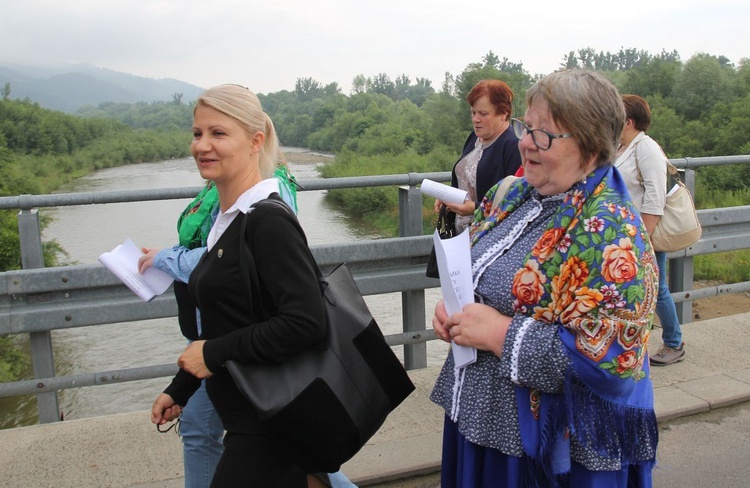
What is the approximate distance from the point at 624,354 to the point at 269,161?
48.7 inches

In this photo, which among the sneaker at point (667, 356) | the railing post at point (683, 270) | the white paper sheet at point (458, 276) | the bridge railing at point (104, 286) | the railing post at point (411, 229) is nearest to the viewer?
the white paper sheet at point (458, 276)

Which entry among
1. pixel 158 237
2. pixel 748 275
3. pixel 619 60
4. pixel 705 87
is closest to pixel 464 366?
pixel 158 237

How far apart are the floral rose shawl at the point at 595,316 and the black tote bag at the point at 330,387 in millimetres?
432

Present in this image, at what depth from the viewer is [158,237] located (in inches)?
326

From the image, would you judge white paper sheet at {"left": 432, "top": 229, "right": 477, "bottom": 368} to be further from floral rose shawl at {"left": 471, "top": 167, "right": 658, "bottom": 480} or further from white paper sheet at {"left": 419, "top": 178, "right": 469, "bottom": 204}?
white paper sheet at {"left": 419, "top": 178, "right": 469, "bottom": 204}

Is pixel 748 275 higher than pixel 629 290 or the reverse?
the reverse

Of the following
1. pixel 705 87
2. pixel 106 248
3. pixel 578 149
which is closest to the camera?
pixel 578 149

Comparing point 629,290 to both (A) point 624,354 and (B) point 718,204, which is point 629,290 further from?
(B) point 718,204

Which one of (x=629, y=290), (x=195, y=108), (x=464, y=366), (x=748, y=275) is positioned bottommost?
(x=748, y=275)

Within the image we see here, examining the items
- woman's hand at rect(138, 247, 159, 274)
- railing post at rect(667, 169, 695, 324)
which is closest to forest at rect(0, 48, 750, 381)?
railing post at rect(667, 169, 695, 324)

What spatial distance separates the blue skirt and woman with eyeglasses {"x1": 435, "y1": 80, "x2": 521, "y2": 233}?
1885mm

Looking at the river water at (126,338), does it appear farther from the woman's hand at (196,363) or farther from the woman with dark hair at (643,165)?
the woman's hand at (196,363)

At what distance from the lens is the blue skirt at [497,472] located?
184 centimetres

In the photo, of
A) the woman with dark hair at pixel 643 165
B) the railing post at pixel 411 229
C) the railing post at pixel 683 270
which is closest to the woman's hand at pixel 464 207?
the railing post at pixel 411 229
